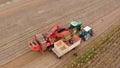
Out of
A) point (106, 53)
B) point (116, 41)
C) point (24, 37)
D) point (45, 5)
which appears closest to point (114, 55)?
point (106, 53)

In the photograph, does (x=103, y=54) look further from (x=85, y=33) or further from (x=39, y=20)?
(x=39, y=20)

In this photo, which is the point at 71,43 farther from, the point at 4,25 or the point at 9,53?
the point at 4,25

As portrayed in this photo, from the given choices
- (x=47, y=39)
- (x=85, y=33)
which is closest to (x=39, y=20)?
(x=47, y=39)

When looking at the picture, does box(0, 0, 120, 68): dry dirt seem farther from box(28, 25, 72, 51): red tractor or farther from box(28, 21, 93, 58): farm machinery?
box(28, 25, 72, 51): red tractor

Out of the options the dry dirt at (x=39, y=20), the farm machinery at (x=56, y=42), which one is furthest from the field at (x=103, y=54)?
the farm machinery at (x=56, y=42)

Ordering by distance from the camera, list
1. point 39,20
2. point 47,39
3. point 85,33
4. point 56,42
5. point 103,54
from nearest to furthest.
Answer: point 56,42
point 47,39
point 103,54
point 85,33
point 39,20

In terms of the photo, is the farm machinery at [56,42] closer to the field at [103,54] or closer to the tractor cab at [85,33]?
the field at [103,54]
